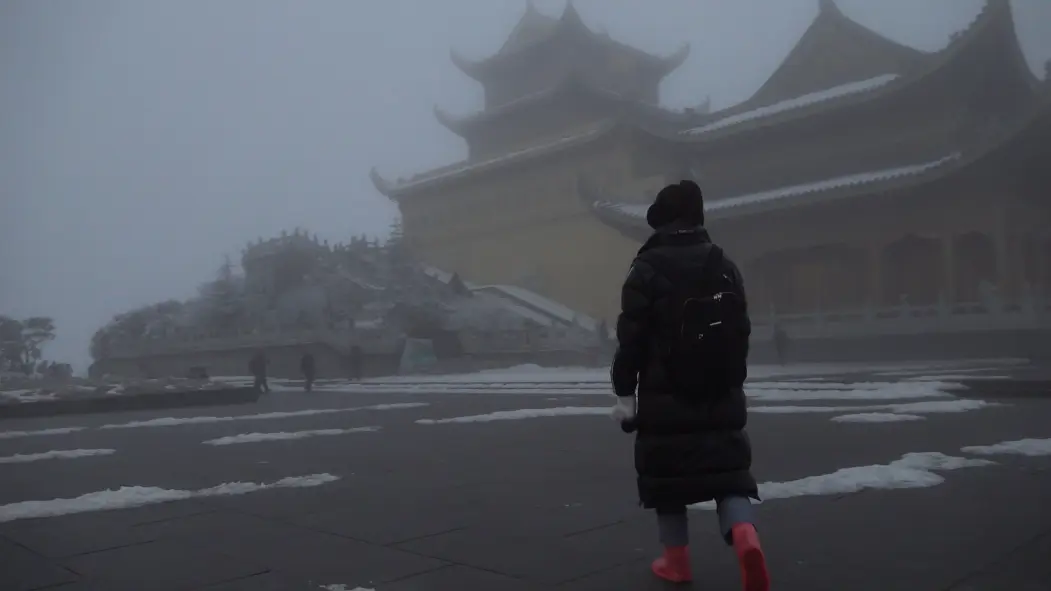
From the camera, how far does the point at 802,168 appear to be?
83.3 ft

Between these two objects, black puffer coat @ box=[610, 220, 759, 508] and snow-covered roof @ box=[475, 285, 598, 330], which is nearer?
black puffer coat @ box=[610, 220, 759, 508]

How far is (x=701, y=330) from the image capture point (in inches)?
107

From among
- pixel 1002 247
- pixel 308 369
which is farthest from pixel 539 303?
pixel 1002 247

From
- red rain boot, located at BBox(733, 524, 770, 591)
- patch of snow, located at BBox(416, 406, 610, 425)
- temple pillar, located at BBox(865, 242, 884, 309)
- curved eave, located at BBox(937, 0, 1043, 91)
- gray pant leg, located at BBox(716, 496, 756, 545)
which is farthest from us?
temple pillar, located at BBox(865, 242, 884, 309)

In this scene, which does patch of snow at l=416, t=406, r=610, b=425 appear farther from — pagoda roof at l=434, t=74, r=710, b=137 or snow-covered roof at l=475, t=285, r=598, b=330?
pagoda roof at l=434, t=74, r=710, b=137

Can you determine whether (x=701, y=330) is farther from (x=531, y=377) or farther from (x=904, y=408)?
(x=531, y=377)

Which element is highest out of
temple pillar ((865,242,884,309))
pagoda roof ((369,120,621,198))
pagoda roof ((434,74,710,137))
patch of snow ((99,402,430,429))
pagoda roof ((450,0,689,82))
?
pagoda roof ((450,0,689,82))

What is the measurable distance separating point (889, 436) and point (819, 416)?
74.7 inches

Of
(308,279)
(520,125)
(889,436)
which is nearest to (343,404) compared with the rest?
(889,436)

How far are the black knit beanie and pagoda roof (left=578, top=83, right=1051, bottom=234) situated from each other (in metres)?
18.3

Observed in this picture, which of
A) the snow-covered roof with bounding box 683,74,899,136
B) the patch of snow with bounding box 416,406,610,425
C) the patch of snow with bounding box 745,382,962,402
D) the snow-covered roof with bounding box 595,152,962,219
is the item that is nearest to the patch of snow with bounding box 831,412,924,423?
the patch of snow with bounding box 745,382,962,402

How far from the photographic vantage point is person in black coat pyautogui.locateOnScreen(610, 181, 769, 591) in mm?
2762

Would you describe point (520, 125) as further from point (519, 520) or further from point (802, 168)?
point (519, 520)

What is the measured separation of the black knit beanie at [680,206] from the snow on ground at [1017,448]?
3.55 metres
